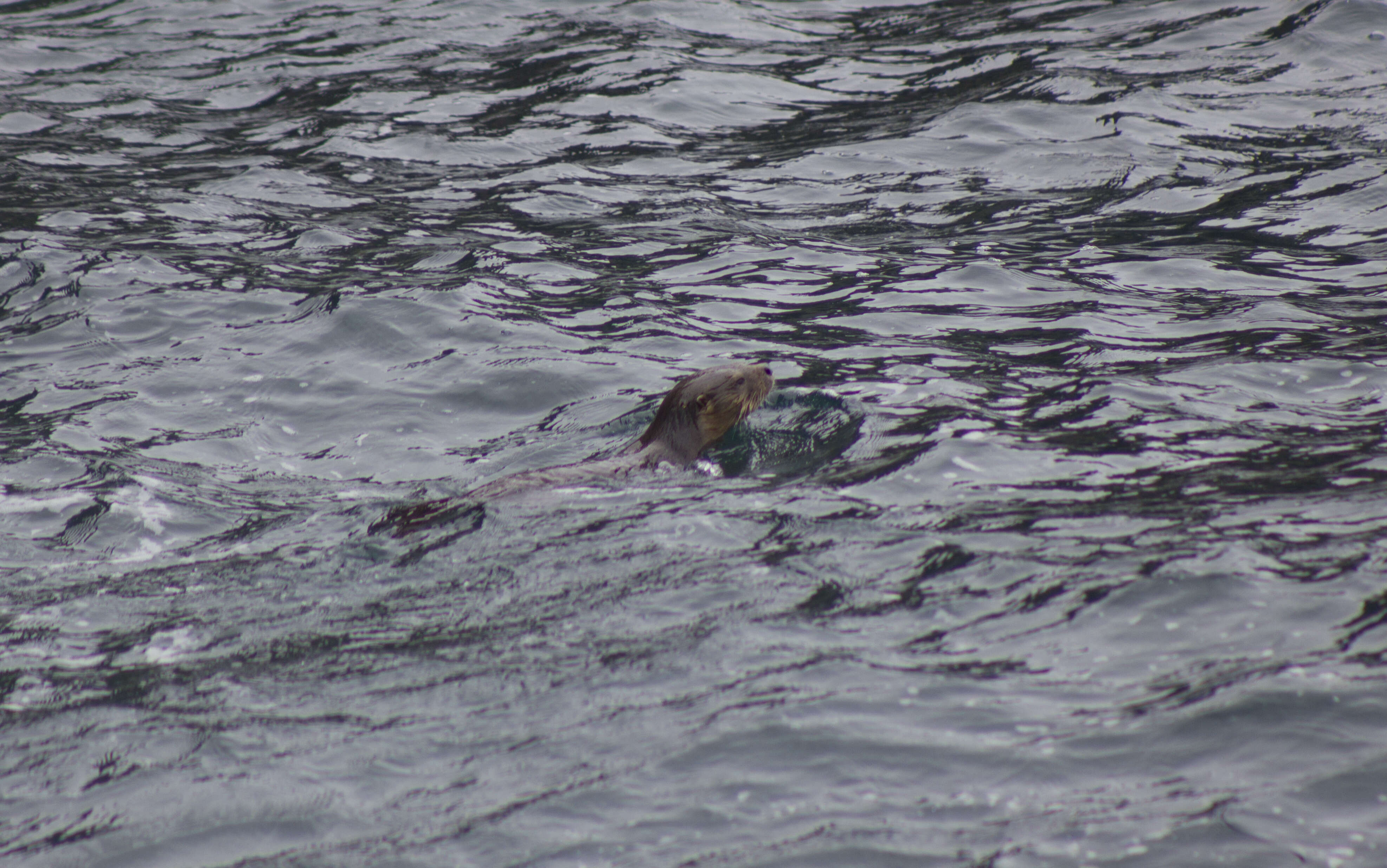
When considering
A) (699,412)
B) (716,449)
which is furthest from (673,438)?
(716,449)

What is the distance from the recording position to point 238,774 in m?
4.10

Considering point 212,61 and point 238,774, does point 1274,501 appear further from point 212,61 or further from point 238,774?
point 212,61

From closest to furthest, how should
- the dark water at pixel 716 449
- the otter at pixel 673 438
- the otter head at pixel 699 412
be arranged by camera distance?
1. the dark water at pixel 716 449
2. the otter at pixel 673 438
3. the otter head at pixel 699 412

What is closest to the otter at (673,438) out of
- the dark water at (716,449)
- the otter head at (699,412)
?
the otter head at (699,412)

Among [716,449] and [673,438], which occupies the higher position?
[673,438]

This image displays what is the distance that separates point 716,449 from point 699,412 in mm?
280

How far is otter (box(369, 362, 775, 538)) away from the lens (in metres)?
6.05

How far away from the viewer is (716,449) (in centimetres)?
722

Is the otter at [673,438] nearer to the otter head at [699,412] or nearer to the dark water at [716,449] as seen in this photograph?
the otter head at [699,412]

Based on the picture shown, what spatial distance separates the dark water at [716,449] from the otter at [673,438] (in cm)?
16

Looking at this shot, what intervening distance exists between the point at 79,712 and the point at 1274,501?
4556 mm

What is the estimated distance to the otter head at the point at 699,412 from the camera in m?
6.94

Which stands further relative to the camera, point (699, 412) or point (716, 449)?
point (716, 449)

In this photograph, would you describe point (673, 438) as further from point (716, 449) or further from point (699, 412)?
point (716, 449)
